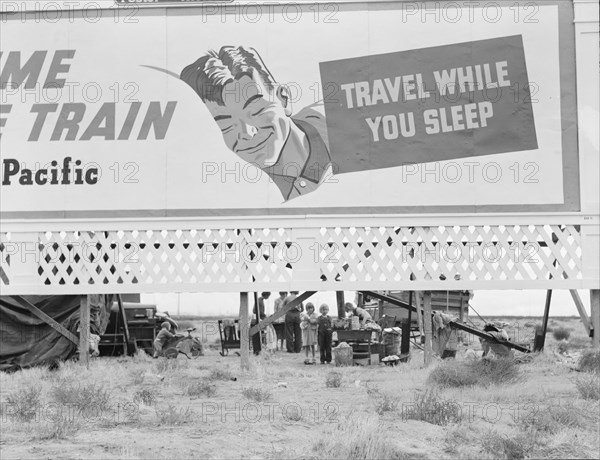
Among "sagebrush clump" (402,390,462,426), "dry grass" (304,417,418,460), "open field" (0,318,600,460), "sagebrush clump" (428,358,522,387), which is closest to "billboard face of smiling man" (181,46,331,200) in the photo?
"open field" (0,318,600,460)

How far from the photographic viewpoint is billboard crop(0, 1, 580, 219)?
1695cm

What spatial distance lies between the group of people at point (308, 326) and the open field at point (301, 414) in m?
2.76

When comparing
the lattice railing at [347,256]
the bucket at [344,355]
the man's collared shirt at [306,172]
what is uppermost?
the man's collared shirt at [306,172]

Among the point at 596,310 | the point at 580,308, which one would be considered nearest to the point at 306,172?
the point at 596,310

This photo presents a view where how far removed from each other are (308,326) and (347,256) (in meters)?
3.39

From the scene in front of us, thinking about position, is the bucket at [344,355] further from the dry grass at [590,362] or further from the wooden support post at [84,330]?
the wooden support post at [84,330]

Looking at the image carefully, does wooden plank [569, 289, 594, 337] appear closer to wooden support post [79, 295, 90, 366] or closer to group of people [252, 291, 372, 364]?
group of people [252, 291, 372, 364]

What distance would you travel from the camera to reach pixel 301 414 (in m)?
11.2

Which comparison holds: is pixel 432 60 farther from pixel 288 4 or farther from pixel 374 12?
pixel 288 4

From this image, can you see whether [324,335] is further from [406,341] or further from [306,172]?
[306,172]

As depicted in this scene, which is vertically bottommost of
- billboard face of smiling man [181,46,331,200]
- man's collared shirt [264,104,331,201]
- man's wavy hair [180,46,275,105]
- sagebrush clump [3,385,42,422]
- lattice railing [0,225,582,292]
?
sagebrush clump [3,385,42,422]

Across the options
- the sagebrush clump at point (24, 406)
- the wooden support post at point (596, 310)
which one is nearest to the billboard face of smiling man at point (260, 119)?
the wooden support post at point (596, 310)

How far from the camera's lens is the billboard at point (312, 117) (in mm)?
16953

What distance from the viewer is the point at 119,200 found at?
56.1 feet
